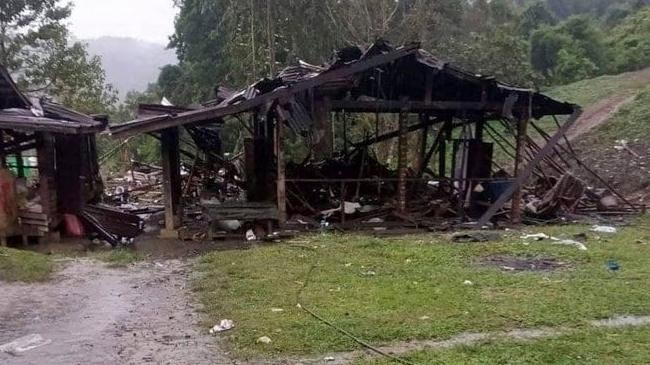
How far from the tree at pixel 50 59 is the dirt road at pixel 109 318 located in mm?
18748

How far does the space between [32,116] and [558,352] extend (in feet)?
34.7

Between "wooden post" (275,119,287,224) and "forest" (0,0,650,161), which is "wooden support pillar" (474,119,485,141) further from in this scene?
"forest" (0,0,650,161)

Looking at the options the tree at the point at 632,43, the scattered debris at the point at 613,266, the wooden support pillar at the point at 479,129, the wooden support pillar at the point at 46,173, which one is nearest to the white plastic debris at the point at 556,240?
the scattered debris at the point at 613,266

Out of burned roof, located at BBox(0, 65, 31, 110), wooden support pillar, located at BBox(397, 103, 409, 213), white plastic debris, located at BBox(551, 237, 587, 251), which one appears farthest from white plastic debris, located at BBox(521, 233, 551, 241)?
burned roof, located at BBox(0, 65, 31, 110)

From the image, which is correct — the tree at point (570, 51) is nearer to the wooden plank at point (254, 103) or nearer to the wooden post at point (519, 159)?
the wooden post at point (519, 159)

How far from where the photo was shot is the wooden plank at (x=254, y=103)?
34.1 ft

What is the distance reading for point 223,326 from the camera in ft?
20.2

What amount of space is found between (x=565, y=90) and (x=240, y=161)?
20192 mm

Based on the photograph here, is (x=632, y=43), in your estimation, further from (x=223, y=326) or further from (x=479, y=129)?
(x=223, y=326)

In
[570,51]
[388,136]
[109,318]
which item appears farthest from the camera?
[570,51]

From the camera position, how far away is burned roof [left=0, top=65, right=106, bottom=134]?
409 inches

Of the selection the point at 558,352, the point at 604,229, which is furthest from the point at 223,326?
the point at 604,229

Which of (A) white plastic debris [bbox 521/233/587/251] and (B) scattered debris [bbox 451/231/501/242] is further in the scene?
(B) scattered debris [bbox 451/231/501/242]

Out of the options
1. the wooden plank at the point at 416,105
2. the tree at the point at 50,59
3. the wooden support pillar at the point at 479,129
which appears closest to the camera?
the wooden plank at the point at 416,105
